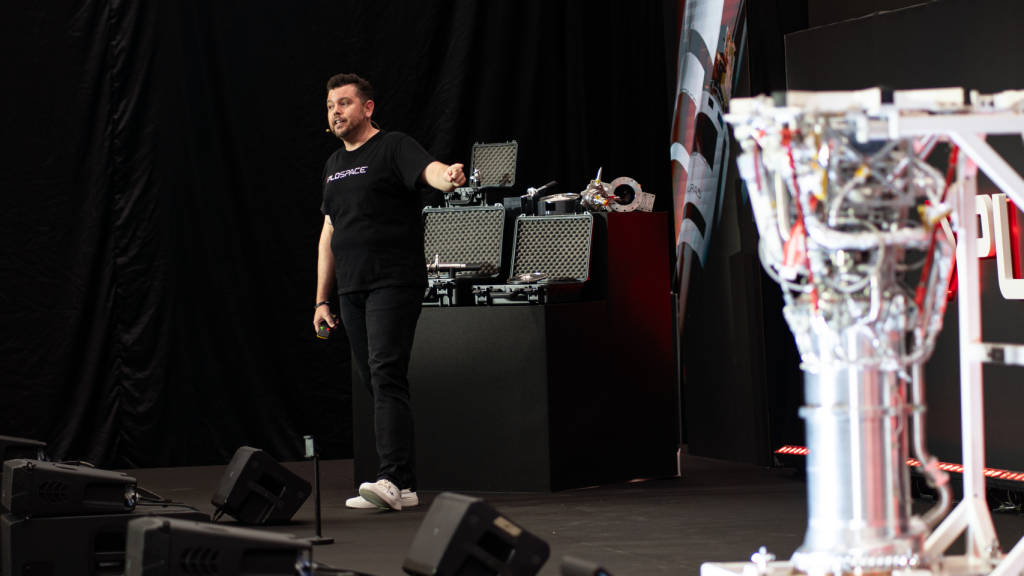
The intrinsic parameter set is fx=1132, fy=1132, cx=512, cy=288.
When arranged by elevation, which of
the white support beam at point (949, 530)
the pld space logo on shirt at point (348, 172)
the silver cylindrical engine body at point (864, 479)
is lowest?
the white support beam at point (949, 530)

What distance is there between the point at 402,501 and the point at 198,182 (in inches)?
98.0

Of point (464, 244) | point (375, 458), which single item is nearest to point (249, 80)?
point (464, 244)

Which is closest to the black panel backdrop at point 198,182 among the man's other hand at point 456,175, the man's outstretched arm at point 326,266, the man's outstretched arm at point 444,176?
the man's outstretched arm at point 326,266

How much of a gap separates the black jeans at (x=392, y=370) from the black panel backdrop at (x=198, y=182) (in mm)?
1936

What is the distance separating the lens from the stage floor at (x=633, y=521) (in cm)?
328

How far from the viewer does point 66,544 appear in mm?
3117

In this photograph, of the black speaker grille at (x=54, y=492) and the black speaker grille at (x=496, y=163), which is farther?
the black speaker grille at (x=496, y=163)

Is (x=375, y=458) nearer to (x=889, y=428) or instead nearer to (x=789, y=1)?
(x=789, y=1)

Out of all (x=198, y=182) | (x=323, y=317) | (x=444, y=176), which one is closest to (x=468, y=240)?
(x=323, y=317)

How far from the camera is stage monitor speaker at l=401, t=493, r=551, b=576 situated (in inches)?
92.9

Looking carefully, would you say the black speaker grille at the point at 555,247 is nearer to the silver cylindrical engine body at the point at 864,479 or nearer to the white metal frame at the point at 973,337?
the white metal frame at the point at 973,337

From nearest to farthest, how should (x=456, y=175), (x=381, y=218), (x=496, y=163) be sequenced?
1. (x=456, y=175)
2. (x=381, y=218)
3. (x=496, y=163)

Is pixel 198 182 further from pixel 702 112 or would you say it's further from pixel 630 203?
pixel 702 112

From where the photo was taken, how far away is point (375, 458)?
16.2 ft
